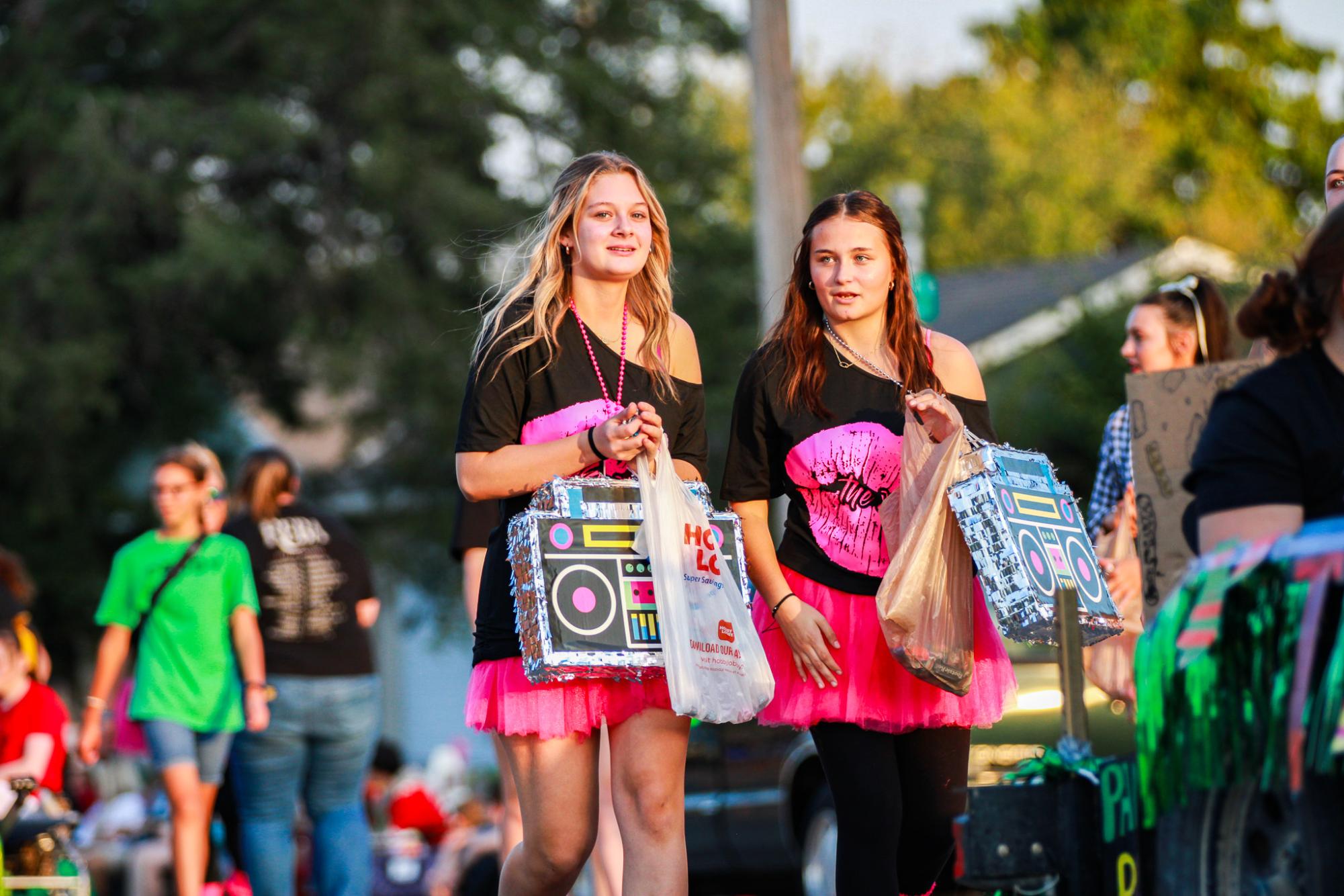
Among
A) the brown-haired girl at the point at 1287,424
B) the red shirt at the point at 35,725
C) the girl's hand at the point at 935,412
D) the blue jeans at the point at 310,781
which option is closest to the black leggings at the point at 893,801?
the girl's hand at the point at 935,412

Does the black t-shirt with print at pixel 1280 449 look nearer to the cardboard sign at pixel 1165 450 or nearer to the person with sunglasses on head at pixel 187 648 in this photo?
the cardboard sign at pixel 1165 450

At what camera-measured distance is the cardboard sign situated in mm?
4266

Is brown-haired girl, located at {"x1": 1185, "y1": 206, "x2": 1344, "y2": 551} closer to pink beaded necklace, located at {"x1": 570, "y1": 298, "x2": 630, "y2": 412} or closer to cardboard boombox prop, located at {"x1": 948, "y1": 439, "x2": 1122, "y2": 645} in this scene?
cardboard boombox prop, located at {"x1": 948, "y1": 439, "x2": 1122, "y2": 645}

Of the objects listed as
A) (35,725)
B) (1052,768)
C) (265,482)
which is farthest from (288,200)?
(1052,768)

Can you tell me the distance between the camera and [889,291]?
457cm

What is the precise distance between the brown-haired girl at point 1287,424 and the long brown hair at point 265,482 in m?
5.32

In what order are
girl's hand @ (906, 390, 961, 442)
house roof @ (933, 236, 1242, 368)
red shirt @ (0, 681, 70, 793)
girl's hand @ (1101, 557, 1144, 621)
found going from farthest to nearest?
house roof @ (933, 236, 1242, 368) → red shirt @ (0, 681, 70, 793) → girl's hand @ (1101, 557, 1144, 621) → girl's hand @ (906, 390, 961, 442)

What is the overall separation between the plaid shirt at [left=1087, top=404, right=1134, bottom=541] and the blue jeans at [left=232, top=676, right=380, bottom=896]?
3.34m

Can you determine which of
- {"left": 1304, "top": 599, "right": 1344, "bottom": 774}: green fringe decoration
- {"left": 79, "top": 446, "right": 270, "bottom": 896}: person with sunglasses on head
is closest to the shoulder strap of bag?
{"left": 79, "top": 446, "right": 270, "bottom": 896}: person with sunglasses on head

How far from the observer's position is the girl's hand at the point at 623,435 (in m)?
3.91

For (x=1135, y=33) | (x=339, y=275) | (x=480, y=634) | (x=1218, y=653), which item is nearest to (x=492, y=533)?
(x=480, y=634)

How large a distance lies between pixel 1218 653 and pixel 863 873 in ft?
5.32

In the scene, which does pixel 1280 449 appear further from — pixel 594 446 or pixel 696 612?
pixel 594 446

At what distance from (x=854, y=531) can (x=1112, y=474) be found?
1806 millimetres
